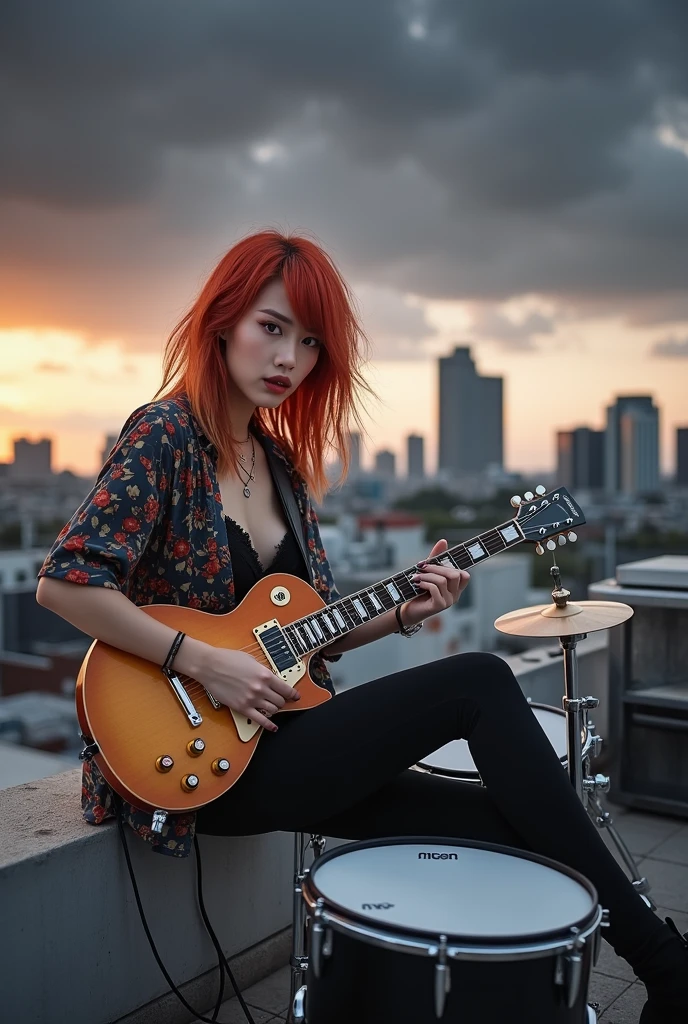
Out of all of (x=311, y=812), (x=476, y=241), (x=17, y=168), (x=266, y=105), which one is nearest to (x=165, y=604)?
(x=311, y=812)

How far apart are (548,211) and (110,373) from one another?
21.4 meters

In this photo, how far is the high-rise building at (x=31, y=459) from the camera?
101ft

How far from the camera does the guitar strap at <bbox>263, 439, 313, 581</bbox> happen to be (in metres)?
2.14

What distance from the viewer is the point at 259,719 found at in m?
1.74

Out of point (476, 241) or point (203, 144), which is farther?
point (476, 241)

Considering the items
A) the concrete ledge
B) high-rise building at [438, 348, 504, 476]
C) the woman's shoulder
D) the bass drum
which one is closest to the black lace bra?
the woman's shoulder

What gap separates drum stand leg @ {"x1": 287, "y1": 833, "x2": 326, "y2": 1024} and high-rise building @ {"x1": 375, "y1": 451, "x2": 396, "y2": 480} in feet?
171

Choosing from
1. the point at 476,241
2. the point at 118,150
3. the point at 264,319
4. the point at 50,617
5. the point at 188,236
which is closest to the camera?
the point at 264,319

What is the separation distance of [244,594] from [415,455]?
59.0m

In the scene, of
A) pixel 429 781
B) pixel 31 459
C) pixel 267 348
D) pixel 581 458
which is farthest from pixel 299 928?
pixel 581 458

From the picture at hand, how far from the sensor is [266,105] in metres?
36.5

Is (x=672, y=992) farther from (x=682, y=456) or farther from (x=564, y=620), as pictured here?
(x=682, y=456)

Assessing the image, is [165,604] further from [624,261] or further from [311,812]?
[624,261]

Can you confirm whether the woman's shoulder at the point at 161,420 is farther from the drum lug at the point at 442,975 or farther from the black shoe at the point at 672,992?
the black shoe at the point at 672,992
